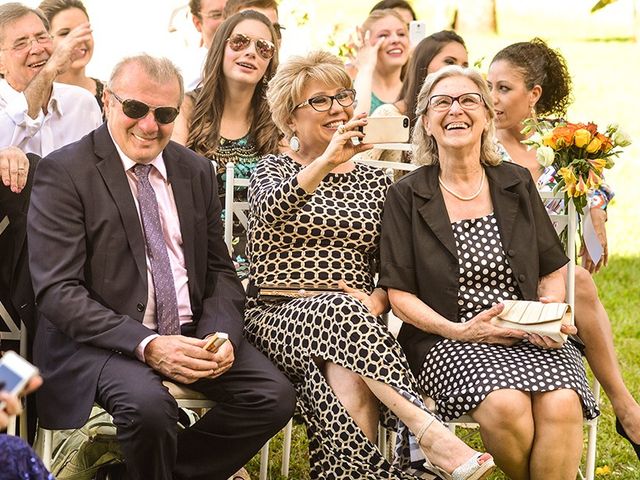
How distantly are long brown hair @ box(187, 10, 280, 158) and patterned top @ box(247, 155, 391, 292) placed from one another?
84 cm

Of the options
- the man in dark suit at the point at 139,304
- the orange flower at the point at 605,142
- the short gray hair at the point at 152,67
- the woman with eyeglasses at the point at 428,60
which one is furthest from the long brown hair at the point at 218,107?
the orange flower at the point at 605,142

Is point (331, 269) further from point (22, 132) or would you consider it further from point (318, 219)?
point (22, 132)

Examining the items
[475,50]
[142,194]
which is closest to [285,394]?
[142,194]

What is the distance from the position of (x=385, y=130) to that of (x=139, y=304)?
1350mm

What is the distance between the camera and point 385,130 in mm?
5105

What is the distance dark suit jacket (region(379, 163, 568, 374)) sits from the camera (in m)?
4.89

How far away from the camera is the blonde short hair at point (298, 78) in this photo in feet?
17.0

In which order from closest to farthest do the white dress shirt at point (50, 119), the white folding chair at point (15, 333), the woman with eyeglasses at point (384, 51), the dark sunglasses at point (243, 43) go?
the white folding chair at point (15, 333) < the white dress shirt at point (50, 119) < the dark sunglasses at point (243, 43) < the woman with eyeglasses at point (384, 51)

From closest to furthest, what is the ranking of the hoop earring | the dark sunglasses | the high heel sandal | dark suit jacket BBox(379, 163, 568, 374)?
the high heel sandal
dark suit jacket BBox(379, 163, 568, 374)
the hoop earring
the dark sunglasses

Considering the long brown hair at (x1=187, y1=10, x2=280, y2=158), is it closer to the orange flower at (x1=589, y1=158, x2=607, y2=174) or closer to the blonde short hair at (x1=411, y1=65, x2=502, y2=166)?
the blonde short hair at (x1=411, y1=65, x2=502, y2=166)

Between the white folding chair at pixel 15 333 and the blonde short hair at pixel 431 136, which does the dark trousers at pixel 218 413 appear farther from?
the blonde short hair at pixel 431 136

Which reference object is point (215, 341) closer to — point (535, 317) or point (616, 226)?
point (535, 317)

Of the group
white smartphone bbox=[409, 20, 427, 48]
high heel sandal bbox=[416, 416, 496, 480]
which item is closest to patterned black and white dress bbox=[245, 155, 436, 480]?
high heel sandal bbox=[416, 416, 496, 480]

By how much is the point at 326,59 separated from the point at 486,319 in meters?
1.40
